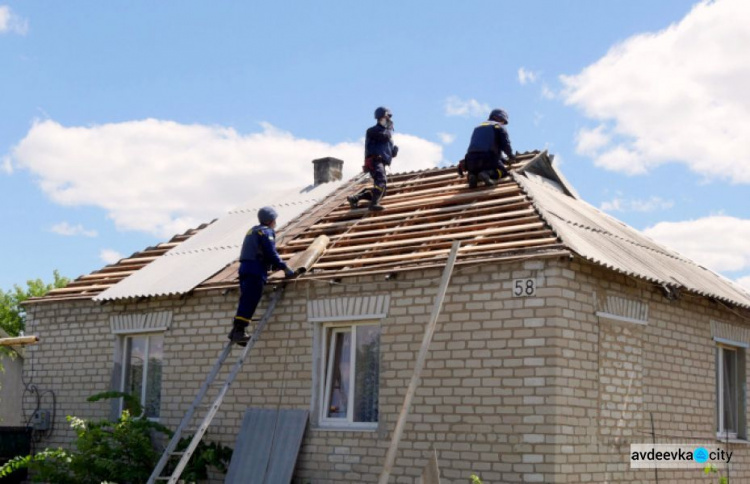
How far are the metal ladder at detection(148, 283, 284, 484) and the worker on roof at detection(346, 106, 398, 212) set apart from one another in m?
2.18

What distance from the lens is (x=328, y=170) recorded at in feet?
53.5

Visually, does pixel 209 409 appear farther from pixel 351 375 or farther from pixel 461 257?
pixel 461 257

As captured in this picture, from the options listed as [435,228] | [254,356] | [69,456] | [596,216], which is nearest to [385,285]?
[435,228]

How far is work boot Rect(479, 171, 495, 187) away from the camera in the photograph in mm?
12227

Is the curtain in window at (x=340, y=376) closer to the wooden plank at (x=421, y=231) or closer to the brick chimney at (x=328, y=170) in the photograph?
the wooden plank at (x=421, y=231)

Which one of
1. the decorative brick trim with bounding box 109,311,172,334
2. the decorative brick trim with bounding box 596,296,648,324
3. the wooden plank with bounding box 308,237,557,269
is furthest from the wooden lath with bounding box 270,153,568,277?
the decorative brick trim with bounding box 109,311,172,334

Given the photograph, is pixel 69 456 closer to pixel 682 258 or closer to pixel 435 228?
pixel 435 228

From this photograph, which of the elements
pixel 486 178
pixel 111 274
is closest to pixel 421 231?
pixel 486 178

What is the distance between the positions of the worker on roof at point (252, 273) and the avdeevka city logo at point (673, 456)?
4.44 m

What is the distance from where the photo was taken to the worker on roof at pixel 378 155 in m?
13.1

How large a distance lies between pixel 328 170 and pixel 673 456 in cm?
769

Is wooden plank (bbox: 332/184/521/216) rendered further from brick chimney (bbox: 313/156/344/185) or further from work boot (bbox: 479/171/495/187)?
brick chimney (bbox: 313/156/344/185)

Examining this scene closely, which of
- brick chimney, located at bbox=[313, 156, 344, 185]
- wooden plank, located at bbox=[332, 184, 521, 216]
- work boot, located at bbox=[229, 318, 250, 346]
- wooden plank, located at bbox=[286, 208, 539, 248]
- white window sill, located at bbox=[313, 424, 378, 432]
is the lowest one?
white window sill, located at bbox=[313, 424, 378, 432]

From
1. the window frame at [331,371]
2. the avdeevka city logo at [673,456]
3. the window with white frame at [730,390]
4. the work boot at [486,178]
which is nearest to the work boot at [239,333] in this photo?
the window frame at [331,371]
